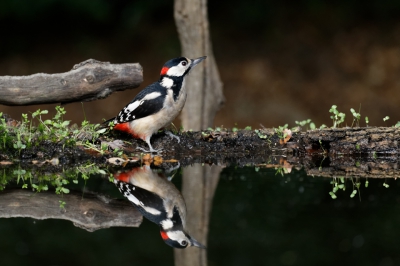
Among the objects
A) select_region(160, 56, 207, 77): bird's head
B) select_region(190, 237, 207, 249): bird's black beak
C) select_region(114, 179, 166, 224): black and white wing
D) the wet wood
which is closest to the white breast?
select_region(160, 56, 207, 77): bird's head

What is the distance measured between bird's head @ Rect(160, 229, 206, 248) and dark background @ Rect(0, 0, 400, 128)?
9.16 metres

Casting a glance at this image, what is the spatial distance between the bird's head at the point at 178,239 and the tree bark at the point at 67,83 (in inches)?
93.2

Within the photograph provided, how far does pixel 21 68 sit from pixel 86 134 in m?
9.10

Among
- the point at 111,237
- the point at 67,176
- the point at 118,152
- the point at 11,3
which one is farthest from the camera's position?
the point at 11,3

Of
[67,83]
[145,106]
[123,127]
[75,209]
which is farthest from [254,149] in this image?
[75,209]

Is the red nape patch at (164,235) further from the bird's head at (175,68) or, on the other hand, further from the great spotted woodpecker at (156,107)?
the bird's head at (175,68)

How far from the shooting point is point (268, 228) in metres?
3.29

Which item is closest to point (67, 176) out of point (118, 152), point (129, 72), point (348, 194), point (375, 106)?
point (118, 152)

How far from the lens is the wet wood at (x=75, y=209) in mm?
3512

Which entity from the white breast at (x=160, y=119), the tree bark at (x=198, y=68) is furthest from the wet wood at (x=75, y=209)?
the tree bark at (x=198, y=68)

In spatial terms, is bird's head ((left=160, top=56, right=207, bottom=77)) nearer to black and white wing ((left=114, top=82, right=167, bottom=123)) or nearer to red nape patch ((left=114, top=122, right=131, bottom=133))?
black and white wing ((left=114, top=82, right=167, bottom=123))

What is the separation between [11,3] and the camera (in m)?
13.1

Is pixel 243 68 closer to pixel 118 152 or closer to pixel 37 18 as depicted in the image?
pixel 37 18

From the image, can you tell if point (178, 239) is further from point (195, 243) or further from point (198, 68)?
point (198, 68)
